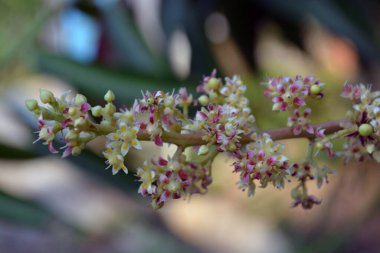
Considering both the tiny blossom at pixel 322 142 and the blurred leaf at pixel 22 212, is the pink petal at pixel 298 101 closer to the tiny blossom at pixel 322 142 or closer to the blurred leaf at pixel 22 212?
the tiny blossom at pixel 322 142

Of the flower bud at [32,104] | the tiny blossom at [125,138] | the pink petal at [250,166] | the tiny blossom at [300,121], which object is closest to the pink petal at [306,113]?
the tiny blossom at [300,121]

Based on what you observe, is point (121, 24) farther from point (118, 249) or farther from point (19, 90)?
point (118, 249)

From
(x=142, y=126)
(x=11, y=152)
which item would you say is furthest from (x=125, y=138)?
(x=11, y=152)

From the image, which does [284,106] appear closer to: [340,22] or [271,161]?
[271,161]

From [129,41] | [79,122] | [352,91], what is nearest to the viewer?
[79,122]

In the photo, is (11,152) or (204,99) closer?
(204,99)
